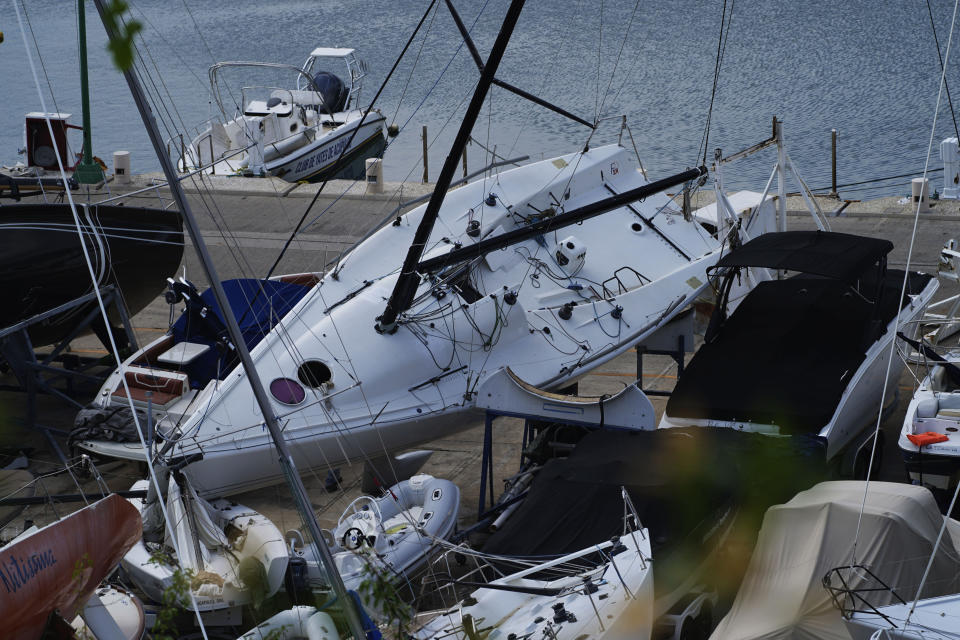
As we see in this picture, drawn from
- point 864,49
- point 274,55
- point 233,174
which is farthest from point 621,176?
point 274,55

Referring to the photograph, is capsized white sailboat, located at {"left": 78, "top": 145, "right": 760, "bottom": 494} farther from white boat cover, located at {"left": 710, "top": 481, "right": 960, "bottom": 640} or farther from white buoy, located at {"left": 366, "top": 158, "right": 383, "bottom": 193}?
white buoy, located at {"left": 366, "top": 158, "right": 383, "bottom": 193}

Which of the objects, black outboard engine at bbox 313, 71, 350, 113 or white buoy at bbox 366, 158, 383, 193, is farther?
black outboard engine at bbox 313, 71, 350, 113

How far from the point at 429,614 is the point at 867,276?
679cm

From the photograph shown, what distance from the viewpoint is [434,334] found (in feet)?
39.0

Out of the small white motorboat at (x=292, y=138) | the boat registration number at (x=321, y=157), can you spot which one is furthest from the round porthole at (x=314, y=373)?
the boat registration number at (x=321, y=157)

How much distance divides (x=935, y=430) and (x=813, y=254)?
227 centimetres

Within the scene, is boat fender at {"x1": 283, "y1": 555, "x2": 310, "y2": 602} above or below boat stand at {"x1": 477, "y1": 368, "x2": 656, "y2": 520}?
below

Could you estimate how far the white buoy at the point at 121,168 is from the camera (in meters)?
23.4

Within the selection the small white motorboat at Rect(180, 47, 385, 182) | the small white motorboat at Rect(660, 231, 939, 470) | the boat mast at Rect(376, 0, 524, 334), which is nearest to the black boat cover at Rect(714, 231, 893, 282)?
the small white motorboat at Rect(660, 231, 939, 470)

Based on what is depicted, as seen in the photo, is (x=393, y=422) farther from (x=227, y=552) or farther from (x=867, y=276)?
(x=867, y=276)

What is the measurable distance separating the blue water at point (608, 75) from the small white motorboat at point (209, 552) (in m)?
16.8

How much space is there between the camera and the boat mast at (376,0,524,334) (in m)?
11.1

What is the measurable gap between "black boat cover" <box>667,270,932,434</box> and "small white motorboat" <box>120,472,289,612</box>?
12.6 feet

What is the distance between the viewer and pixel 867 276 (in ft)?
41.3
